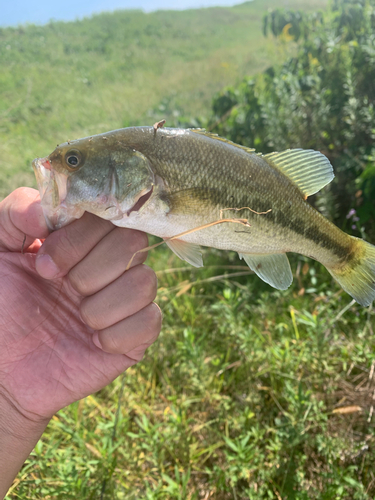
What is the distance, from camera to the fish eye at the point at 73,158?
4.31 ft

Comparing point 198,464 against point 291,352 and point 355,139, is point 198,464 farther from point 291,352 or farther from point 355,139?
point 355,139

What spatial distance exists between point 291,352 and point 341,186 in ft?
6.89

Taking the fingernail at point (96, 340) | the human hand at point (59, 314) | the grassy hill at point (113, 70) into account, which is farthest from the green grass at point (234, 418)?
the grassy hill at point (113, 70)

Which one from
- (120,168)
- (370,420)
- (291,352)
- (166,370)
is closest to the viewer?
(120,168)

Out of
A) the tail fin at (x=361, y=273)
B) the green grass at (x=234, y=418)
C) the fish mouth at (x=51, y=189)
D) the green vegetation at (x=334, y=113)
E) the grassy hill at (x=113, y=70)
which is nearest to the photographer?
the fish mouth at (x=51, y=189)

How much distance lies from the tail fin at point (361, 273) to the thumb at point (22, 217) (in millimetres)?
1445

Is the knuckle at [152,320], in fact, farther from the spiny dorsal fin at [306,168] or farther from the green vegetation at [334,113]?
the green vegetation at [334,113]

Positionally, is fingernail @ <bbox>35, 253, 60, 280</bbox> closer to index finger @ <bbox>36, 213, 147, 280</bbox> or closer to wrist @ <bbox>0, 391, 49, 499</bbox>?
index finger @ <bbox>36, 213, 147, 280</bbox>

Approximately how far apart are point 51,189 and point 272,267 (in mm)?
1030

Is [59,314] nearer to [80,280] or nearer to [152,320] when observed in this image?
[80,280]

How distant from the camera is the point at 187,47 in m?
20.4

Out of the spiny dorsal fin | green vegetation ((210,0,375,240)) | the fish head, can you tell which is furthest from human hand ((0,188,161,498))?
green vegetation ((210,0,375,240))

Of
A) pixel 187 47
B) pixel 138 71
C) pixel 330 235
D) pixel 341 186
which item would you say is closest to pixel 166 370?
pixel 330 235

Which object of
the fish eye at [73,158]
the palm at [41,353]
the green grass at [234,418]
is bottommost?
the green grass at [234,418]
